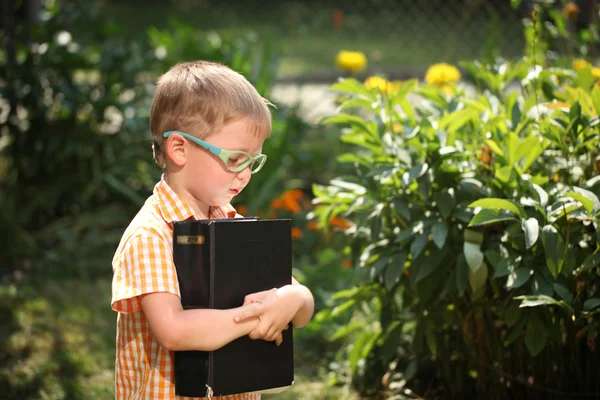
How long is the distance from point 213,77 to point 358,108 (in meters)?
4.06

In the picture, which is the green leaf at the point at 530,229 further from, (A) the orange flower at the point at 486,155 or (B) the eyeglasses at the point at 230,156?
(B) the eyeglasses at the point at 230,156

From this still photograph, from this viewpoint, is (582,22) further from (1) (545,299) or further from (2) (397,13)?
(2) (397,13)

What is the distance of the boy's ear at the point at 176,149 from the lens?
5.90 feet

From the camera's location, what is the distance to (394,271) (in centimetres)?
250

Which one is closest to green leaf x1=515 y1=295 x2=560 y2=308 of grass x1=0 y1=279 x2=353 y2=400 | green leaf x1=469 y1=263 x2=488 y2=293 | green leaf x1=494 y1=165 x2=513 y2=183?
green leaf x1=469 y1=263 x2=488 y2=293

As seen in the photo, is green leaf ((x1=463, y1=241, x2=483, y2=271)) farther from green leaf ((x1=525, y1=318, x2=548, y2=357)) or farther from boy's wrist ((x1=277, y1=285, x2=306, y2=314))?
boy's wrist ((x1=277, y1=285, x2=306, y2=314))

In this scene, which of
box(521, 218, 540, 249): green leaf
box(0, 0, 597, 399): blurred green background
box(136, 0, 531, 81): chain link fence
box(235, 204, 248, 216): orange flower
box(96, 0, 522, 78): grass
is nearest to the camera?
box(521, 218, 540, 249): green leaf

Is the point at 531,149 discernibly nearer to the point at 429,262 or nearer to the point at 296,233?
the point at 429,262

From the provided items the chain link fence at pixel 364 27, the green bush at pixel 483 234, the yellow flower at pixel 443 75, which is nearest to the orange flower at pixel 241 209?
the yellow flower at pixel 443 75

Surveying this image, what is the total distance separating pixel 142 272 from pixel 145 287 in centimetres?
3

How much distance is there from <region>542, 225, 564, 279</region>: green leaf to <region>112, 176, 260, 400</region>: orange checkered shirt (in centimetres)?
83

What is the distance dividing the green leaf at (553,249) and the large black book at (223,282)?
77 cm

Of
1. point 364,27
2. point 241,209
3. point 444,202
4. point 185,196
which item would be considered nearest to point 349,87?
point 444,202

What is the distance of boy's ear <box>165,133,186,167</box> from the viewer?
70.8 inches
